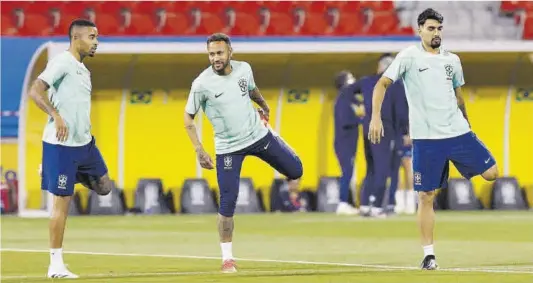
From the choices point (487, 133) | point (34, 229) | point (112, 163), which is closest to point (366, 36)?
point (487, 133)

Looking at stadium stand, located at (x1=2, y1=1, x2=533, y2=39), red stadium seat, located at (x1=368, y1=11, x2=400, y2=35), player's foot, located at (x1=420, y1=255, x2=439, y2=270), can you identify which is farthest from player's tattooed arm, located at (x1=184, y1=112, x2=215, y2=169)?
red stadium seat, located at (x1=368, y1=11, x2=400, y2=35)

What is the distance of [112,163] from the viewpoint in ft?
82.2

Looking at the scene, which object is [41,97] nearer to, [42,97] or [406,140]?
[42,97]

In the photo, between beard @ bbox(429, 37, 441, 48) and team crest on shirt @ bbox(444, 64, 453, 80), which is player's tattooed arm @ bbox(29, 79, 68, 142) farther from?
team crest on shirt @ bbox(444, 64, 453, 80)

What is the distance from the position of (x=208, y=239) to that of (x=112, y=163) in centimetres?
709

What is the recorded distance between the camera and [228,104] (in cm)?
1342

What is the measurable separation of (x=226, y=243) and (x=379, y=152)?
886 cm

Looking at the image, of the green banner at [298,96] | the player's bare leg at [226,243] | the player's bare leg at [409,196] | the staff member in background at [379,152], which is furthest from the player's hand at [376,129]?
the green banner at [298,96]

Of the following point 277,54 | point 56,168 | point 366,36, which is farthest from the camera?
point 366,36

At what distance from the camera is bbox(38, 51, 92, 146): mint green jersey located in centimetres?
1294

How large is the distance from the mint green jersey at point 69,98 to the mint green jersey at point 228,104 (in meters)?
0.96

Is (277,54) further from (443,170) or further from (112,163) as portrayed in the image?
(443,170)

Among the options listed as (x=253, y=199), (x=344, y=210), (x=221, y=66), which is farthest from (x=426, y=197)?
(x=253, y=199)

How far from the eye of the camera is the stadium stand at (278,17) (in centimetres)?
3158
